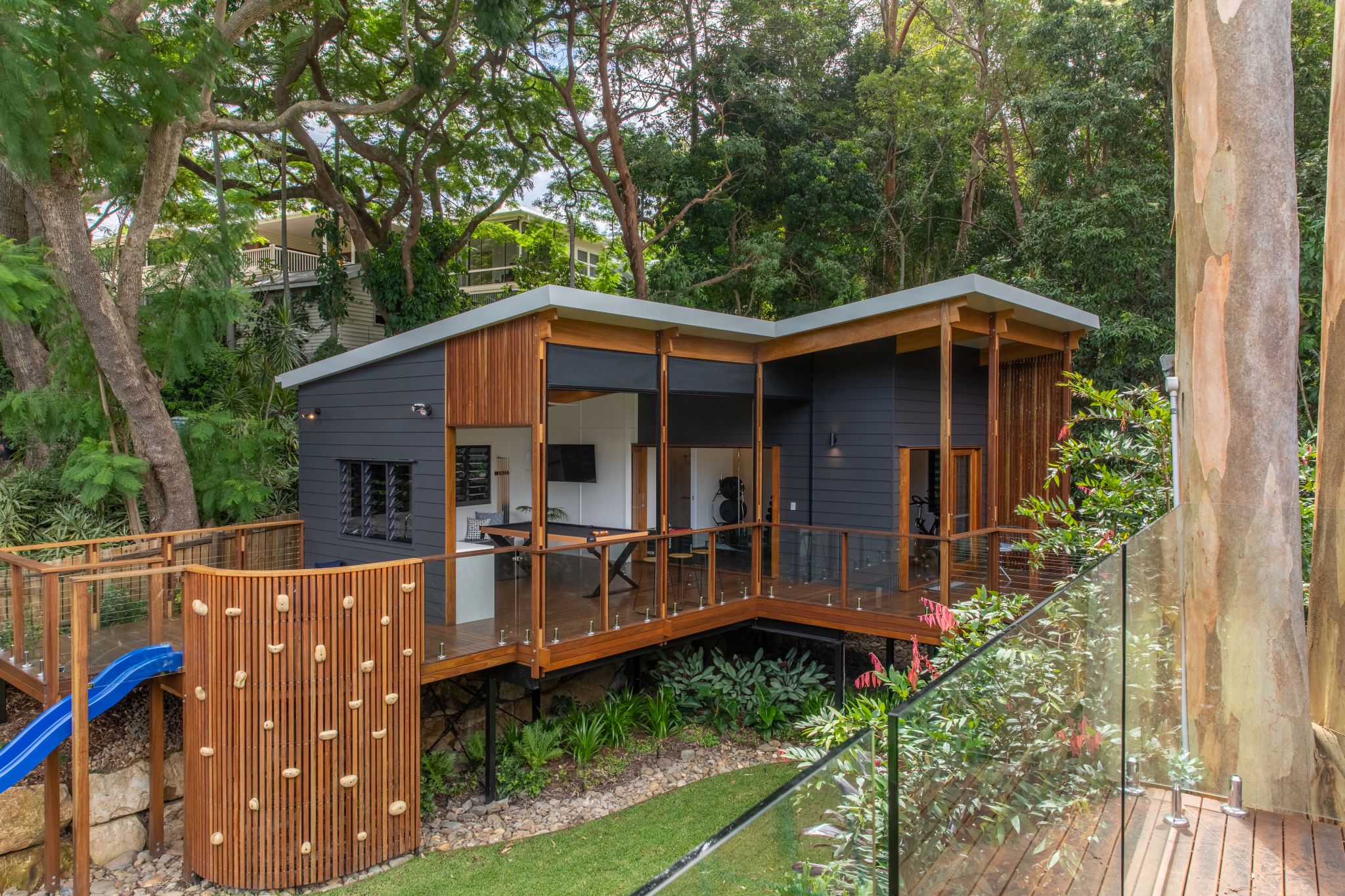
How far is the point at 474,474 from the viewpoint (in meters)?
10.7

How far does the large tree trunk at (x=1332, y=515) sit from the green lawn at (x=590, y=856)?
13.2 feet

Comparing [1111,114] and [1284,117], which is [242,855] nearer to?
[1284,117]

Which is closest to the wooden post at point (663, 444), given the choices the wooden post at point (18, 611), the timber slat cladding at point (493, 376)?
the timber slat cladding at point (493, 376)

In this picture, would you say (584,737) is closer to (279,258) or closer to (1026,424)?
(1026,424)

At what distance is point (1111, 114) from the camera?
47.1 feet

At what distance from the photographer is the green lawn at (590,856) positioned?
227 inches

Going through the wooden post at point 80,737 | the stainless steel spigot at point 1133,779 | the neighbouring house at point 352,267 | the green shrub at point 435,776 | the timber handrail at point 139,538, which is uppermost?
the neighbouring house at point 352,267

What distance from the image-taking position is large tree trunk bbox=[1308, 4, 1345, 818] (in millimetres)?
3562

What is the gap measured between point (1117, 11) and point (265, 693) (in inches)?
673

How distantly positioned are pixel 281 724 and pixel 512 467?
18.7ft

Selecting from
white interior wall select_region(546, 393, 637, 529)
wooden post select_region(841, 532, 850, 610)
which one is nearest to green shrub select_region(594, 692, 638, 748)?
wooden post select_region(841, 532, 850, 610)

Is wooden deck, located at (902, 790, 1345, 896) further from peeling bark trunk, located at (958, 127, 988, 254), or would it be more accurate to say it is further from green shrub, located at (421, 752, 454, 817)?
peeling bark trunk, located at (958, 127, 988, 254)

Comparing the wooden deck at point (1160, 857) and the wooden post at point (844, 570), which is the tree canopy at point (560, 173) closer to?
the wooden post at point (844, 570)

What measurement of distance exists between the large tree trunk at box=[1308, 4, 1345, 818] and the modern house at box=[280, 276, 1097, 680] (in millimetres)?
3765
